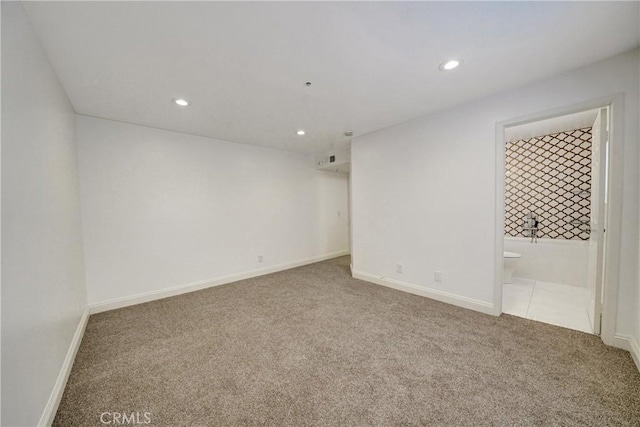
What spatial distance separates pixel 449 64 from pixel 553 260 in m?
3.56

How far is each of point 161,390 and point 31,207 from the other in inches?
55.1

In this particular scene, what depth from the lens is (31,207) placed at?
1.33m

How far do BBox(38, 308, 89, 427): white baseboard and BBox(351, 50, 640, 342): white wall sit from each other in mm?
3354

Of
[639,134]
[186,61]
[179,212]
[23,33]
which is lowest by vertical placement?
[179,212]

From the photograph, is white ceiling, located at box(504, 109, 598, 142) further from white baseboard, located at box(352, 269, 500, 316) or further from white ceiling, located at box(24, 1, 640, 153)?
white baseboard, located at box(352, 269, 500, 316)

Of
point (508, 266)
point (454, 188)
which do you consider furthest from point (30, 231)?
point (508, 266)

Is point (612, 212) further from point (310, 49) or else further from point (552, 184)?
point (310, 49)

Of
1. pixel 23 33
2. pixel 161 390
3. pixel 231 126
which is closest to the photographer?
pixel 23 33

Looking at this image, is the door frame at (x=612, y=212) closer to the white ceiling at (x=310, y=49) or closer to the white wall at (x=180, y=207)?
the white ceiling at (x=310, y=49)

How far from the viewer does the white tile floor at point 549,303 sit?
2.34 m

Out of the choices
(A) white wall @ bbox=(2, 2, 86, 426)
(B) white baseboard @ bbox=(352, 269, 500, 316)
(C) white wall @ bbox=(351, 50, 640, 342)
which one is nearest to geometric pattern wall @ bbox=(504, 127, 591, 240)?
(C) white wall @ bbox=(351, 50, 640, 342)

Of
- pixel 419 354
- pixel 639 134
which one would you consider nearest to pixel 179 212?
pixel 419 354

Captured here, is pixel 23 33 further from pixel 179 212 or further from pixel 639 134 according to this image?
pixel 639 134

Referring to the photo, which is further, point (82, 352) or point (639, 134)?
point (82, 352)
